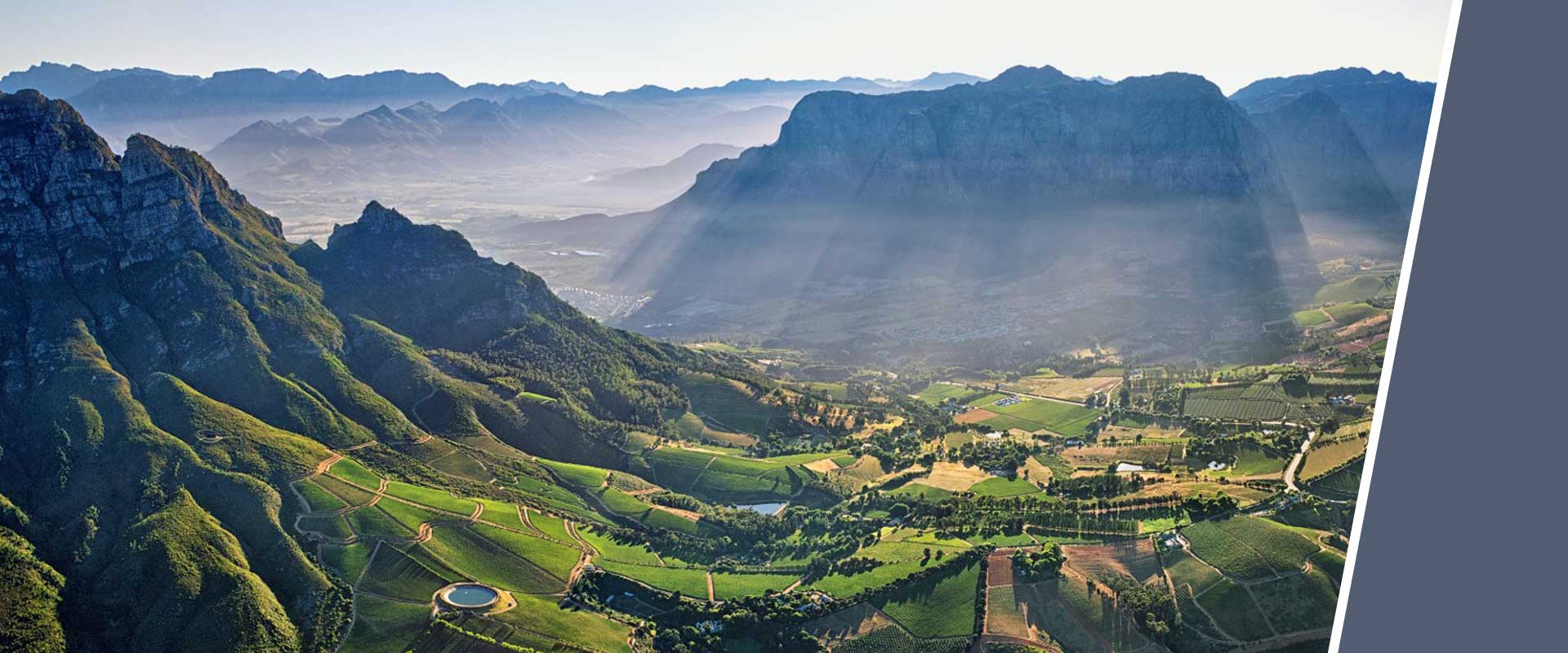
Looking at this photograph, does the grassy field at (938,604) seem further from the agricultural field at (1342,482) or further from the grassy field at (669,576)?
the agricultural field at (1342,482)

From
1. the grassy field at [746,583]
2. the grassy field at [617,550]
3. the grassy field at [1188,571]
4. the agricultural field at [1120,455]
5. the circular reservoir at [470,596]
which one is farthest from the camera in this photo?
the agricultural field at [1120,455]

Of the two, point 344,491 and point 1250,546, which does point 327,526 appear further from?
point 1250,546

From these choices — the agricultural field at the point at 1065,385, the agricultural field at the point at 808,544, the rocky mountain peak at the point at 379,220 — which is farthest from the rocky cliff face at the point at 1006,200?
the agricultural field at the point at 808,544

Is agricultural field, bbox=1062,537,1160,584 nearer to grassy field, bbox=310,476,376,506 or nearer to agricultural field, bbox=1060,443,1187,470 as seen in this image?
agricultural field, bbox=1060,443,1187,470

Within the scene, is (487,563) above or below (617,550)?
above

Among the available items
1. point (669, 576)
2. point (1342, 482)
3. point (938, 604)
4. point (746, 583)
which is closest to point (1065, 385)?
point (1342, 482)

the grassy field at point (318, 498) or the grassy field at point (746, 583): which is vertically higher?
the grassy field at point (318, 498)

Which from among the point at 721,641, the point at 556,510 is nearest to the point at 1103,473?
the point at 721,641
